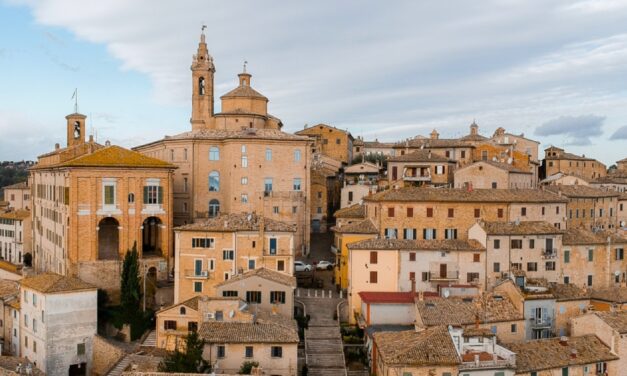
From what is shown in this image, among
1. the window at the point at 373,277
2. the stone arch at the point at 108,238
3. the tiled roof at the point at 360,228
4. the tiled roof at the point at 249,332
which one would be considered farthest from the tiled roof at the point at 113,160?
the window at the point at 373,277

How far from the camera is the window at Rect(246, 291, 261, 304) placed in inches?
1656

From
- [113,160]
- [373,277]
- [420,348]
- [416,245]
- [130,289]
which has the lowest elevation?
[420,348]

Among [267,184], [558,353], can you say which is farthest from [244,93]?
[558,353]

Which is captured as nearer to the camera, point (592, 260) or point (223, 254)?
point (223, 254)

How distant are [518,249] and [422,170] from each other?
596 inches

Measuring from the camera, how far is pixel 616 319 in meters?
38.8

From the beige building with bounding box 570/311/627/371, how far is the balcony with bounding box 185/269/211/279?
2339 centimetres

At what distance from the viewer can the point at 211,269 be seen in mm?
45344

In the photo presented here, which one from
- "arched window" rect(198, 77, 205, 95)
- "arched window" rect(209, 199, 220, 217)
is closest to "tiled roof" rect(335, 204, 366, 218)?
"arched window" rect(209, 199, 220, 217)

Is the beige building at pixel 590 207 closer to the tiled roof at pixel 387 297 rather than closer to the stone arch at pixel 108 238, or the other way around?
the tiled roof at pixel 387 297

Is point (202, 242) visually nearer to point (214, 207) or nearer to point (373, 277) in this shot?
point (373, 277)

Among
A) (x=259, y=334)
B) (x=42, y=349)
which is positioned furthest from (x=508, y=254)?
(x=42, y=349)

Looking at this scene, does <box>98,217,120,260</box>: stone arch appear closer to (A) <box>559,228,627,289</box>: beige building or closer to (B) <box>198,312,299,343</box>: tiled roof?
(B) <box>198,312,299,343</box>: tiled roof

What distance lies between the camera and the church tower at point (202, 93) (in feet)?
210
